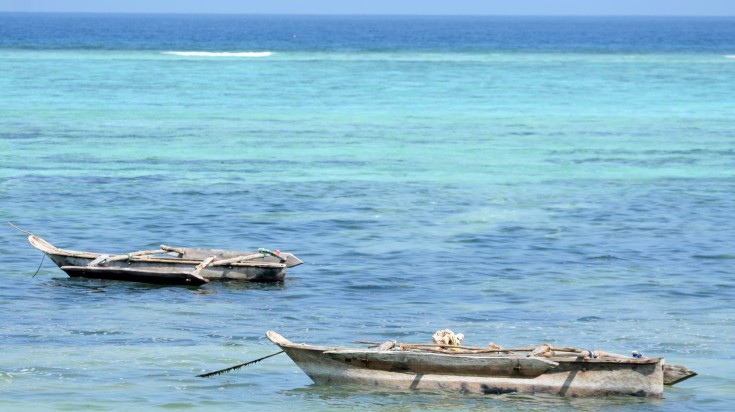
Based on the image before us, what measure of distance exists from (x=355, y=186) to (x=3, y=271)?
13.2 metres

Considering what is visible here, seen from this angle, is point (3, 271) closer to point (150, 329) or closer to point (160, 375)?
point (150, 329)

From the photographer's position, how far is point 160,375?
19.0m

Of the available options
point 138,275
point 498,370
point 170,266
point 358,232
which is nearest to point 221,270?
point 170,266

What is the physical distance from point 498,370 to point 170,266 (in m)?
9.37

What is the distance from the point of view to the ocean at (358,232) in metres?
19.5

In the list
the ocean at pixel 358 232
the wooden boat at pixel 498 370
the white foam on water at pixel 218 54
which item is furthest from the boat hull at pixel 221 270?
the white foam on water at pixel 218 54

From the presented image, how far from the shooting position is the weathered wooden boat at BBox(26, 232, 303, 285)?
24.4m

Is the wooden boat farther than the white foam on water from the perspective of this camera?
No

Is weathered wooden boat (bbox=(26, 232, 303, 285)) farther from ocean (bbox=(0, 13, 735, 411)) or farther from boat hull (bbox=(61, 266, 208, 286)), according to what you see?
ocean (bbox=(0, 13, 735, 411))

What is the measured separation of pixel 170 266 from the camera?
24797 mm

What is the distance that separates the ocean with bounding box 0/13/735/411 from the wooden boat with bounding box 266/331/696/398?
20 cm

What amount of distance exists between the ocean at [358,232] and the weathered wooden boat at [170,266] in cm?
27

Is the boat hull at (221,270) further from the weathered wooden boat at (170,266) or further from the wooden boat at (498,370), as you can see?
the wooden boat at (498,370)

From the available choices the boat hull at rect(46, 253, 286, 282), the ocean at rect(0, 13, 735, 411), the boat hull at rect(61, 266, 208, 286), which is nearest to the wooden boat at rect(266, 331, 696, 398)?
the ocean at rect(0, 13, 735, 411)
